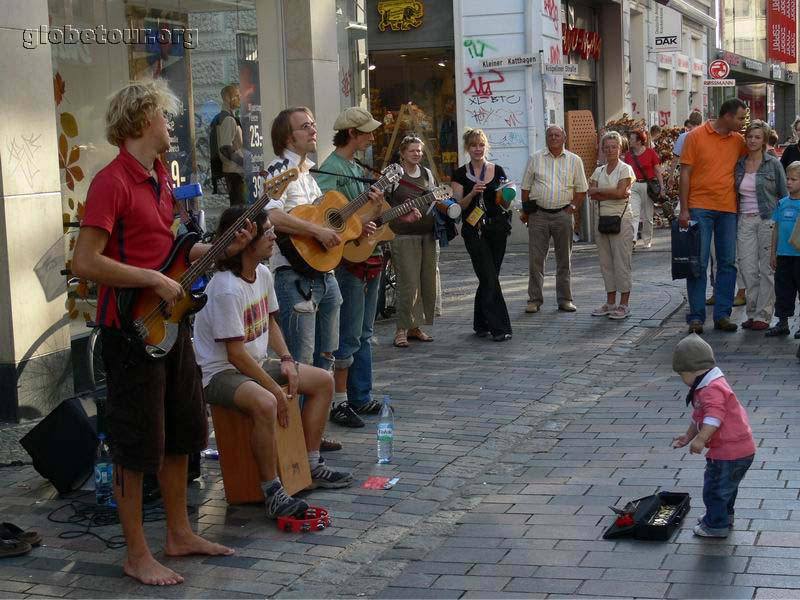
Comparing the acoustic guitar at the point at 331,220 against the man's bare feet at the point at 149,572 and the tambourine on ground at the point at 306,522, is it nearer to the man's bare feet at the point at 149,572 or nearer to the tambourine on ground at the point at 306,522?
the tambourine on ground at the point at 306,522

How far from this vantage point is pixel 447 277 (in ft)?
51.6

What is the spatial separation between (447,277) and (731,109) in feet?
18.4

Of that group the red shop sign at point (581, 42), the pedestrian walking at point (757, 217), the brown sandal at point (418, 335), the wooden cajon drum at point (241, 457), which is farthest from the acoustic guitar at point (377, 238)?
the red shop sign at point (581, 42)

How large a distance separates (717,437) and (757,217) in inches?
256

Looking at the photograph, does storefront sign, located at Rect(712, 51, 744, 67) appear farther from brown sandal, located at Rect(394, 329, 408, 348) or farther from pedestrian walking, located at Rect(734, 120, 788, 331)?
brown sandal, located at Rect(394, 329, 408, 348)

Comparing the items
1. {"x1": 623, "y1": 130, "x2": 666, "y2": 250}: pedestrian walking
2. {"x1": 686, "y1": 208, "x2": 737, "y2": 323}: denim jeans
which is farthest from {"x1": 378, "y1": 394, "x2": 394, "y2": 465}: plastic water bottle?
{"x1": 623, "y1": 130, "x2": 666, "y2": 250}: pedestrian walking

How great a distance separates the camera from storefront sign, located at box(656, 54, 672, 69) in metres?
30.8

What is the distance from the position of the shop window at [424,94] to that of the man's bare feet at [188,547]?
15659 millimetres

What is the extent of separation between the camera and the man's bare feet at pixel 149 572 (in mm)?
4906

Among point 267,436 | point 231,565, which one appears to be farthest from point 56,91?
point 231,565

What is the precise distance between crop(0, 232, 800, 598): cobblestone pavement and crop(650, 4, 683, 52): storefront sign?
19709 mm

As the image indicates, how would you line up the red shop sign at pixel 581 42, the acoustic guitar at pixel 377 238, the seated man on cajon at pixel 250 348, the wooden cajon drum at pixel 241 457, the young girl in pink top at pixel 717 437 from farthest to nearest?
the red shop sign at pixel 581 42 < the acoustic guitar at pixel 377 238 < the wooden cajon drum at pixel 241 457 < the seated man on cajon at pixel 250 348 < the young girl in pink top at pixel 717 437

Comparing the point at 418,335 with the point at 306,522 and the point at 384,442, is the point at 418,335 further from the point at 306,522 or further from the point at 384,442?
the point at 306,522

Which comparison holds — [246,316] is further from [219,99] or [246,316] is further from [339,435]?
[219,99]
